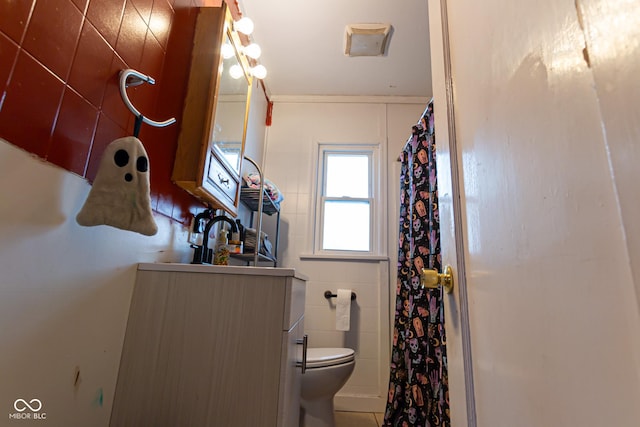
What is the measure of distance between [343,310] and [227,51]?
172 cm

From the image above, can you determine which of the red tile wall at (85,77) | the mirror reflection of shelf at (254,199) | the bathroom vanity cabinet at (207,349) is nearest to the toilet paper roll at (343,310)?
the mirror reflection of shelf at (254,199)

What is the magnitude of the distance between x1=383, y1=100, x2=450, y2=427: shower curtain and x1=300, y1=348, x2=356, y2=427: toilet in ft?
1.10

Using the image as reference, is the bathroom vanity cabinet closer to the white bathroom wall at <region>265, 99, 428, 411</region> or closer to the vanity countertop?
the vanity countertop

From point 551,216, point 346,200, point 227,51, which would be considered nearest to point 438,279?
point 551,216

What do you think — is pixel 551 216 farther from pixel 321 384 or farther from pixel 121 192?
pixel 321 384

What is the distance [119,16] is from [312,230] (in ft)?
5.81

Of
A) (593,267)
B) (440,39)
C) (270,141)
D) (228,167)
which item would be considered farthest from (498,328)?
(270,141)

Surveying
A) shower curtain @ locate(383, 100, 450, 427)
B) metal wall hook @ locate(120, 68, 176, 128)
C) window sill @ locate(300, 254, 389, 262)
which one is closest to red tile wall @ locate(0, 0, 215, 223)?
metal wall hook @ locate(120, 68, 176, 128)

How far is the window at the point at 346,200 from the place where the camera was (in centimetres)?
238

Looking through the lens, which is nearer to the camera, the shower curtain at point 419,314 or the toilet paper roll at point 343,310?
the shower curtain at point 419,314

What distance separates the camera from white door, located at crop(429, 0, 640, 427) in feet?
0.79

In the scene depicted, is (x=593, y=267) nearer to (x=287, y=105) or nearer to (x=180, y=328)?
(x=180, y=328)

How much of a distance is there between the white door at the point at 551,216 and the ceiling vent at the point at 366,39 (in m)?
1.60

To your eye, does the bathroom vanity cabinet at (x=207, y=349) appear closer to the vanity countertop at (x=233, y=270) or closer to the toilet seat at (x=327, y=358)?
the vanity countertop at (x=233, y=270)
